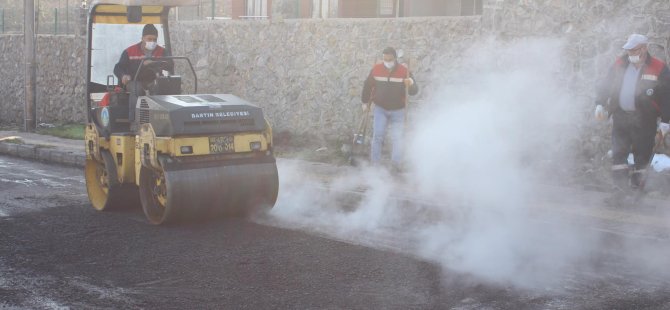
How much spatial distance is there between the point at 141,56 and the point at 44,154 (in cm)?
694

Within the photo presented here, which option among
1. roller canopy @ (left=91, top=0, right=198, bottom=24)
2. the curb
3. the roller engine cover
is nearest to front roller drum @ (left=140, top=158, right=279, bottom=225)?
the roller engine cover

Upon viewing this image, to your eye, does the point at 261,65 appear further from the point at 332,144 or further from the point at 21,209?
the point at 21,209

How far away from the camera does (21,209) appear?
9.52 metres

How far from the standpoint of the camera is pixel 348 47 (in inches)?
598

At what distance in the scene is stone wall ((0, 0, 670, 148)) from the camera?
11.7m

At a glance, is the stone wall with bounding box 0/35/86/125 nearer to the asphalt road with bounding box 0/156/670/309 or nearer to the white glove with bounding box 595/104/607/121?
the asphalt road with bounding box 0/156/670/309

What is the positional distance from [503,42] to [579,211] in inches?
159

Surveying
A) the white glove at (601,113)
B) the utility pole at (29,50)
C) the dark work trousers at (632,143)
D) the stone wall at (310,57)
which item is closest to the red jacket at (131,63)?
the white glove at (601,113)

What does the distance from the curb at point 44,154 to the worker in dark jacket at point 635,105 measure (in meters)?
8.45

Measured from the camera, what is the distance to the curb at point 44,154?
14.6 m

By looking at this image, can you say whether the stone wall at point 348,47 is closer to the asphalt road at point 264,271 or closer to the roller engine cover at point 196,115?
the asphalt road at point 264,271

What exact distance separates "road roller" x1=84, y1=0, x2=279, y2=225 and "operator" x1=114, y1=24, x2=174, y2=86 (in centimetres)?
3

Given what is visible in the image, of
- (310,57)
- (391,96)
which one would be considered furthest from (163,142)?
(310,57)

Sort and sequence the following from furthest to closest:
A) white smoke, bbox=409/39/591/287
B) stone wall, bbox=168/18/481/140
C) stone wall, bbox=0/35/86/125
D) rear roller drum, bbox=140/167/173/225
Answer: stone wall, bbox=0/35/86/125 < stone wall, bbox=168/18/481/140 < rear roller drum, bbox=140/167/173/225 < white smoke, bbox=409/39/591/287
